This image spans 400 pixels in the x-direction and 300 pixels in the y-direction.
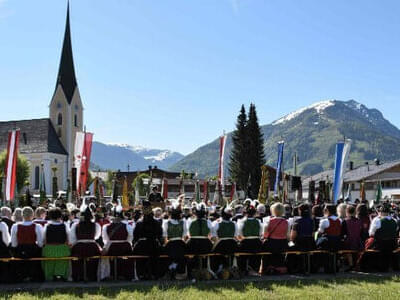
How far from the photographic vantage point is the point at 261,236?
13.6m

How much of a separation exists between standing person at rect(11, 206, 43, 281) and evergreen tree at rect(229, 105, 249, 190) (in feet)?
209

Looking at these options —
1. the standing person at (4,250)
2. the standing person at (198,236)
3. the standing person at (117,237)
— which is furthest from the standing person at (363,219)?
the standing person at (4,250)

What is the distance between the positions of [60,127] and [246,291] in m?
86.7

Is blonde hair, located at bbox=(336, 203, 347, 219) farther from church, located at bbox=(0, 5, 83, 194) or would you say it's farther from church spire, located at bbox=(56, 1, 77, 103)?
church spire, located at bbox=(56, 1, 77, 103)

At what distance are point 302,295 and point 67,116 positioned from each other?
86.9 metres

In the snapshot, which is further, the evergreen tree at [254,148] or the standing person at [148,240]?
the evergreen tree at [254,148]

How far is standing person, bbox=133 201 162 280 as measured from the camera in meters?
12.3

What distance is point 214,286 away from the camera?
11773mm

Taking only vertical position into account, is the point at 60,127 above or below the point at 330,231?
above

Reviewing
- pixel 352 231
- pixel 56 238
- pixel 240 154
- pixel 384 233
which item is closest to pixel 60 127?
pixel 240 154

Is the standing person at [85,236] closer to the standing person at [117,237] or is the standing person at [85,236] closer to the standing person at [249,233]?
the standing person at [117,237]

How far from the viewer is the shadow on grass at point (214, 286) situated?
1087 centimetres

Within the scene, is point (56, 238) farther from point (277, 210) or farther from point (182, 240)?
point (277, 210)

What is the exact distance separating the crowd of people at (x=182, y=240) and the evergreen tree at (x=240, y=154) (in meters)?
61.4
